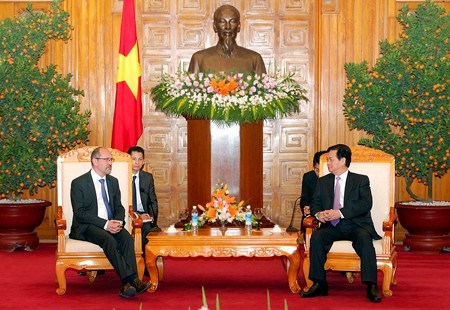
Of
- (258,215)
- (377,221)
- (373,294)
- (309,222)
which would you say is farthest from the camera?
(258,215)

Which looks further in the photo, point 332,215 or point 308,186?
point 308,186

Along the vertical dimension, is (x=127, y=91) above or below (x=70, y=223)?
above

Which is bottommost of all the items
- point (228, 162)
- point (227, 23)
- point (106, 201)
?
point (106, 201)

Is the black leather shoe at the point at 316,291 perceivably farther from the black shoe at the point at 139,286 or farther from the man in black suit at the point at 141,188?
the man in black suit at the point at 141,188

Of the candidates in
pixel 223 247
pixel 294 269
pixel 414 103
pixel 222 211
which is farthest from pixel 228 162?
pixel 414 103

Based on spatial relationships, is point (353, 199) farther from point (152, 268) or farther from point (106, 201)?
point (106, 201)

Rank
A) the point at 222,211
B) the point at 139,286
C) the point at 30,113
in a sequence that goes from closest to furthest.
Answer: the point at 139,286, the point at 222,211, the point at 30,113

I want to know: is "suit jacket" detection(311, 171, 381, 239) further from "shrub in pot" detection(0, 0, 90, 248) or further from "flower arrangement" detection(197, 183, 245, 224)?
"shrub in pot" detection(0, 0, 90, 248)

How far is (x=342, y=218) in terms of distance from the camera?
21.7 ft

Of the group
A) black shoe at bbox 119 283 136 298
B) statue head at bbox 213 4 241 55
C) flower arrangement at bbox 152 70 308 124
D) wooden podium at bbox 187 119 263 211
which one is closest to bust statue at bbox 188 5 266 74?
statue head at bbox 213 4 241 55

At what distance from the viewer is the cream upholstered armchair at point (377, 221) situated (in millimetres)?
6465

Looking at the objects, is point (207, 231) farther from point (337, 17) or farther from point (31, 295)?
point (337, 17)

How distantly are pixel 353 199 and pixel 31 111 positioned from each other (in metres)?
4.18

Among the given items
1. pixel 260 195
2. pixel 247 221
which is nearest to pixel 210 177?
pixel 260 195
